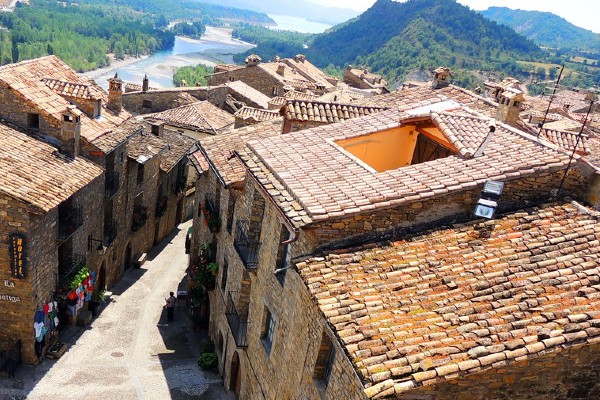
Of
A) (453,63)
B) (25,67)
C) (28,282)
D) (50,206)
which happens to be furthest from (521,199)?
(453,63)

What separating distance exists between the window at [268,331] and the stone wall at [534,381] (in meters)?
7.29

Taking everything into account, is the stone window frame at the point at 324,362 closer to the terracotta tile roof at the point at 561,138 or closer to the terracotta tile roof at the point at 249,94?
the terracotta tile roof at the point at 561,138

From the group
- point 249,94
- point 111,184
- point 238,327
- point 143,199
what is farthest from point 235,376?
point 249,94

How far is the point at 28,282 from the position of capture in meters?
21.5

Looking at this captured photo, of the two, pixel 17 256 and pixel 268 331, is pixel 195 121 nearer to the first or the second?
pixel 17 256

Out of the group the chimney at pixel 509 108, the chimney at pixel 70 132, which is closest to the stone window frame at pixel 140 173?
the chimney at pixel 70 132

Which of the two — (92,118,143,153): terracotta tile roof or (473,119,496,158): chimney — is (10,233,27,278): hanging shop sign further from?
(473,119,496,158): chimney

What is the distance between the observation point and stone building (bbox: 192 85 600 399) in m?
10.0

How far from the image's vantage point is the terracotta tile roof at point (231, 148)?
2123 centimetres

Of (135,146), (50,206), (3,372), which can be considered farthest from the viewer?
(135,146)

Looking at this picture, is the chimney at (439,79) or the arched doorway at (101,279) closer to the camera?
the chimney at (439,79)

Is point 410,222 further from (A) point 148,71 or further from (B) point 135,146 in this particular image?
(A) point 148,71

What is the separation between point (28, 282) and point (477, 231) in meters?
16.4

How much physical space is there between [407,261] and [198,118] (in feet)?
109
